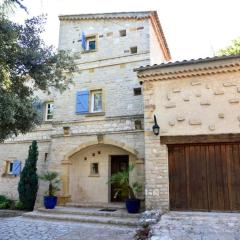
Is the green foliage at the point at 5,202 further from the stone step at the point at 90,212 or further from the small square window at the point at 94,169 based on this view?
the small square window at the point at 94,169

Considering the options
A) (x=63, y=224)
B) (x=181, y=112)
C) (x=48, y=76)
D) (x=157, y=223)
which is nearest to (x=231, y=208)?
(x=157, y=223)

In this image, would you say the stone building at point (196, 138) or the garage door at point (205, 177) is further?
the stone building at point (196, 138)

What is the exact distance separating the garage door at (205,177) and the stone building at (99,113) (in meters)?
2.55

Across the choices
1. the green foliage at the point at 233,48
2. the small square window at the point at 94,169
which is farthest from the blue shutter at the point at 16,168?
the green foliage at the point at 233,48

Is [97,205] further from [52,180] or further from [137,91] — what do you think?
[137,91]

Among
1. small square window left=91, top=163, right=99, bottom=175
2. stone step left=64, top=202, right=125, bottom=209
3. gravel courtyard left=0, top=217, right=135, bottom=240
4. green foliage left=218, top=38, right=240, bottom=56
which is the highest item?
green foliage left=218, top=38, right=240, bottom=56

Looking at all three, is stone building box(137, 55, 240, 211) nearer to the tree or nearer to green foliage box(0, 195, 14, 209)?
the tree

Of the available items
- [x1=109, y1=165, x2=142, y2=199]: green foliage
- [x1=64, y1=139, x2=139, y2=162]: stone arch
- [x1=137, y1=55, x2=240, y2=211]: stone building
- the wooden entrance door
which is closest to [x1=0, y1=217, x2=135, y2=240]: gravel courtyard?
[x1=137, y1=55, x2=240, y2=211]: stone building

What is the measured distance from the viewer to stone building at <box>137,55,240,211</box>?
27.1ft

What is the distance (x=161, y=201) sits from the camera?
858 cm

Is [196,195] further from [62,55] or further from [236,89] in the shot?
[62,55]

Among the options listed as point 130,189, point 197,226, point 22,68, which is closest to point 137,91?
point 130,189

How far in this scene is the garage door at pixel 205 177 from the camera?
817 centimetres

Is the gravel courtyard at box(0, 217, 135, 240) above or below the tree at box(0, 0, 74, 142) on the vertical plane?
below
